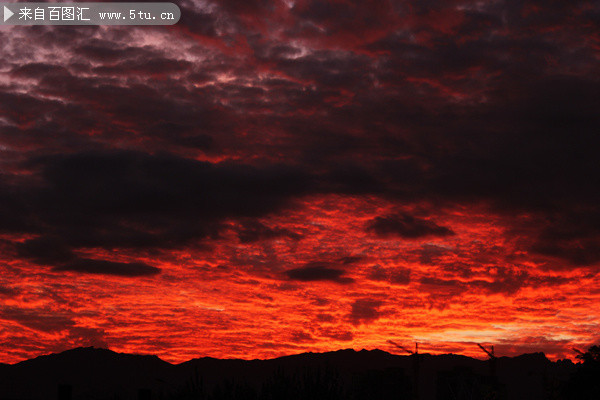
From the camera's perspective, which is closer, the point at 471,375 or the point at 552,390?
the point at 552,390

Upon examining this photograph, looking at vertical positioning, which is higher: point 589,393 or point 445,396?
point 445,396

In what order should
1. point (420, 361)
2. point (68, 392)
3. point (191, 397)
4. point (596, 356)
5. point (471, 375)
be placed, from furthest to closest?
point (471, 375)
point (420, 361)
point (596, 356)
point (191, 397)
point (68, 392)

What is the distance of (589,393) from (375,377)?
326 ft

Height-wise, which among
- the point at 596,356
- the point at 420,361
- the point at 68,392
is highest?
the point at 420,361

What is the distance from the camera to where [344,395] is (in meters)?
30.5

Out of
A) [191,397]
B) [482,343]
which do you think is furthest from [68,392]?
[482,343]

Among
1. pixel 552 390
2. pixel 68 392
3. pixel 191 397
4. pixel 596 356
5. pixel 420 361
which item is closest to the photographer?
pixel 68 392

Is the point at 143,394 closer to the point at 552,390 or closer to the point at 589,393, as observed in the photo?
the point at 589,393

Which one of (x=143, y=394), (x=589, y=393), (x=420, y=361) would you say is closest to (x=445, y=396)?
(x=420, y=361)

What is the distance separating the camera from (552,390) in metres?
38.7

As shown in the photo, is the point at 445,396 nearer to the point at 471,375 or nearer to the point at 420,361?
the point at 471,375

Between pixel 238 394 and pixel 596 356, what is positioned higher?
pixel 596 356

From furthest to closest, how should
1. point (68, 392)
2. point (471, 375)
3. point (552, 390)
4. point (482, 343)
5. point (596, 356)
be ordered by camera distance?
1. point (471, 375)
2. point (482, 343)
3. point (552, 390)
4. point (596, 356)
5. point (68, 392)

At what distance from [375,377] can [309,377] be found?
101m
